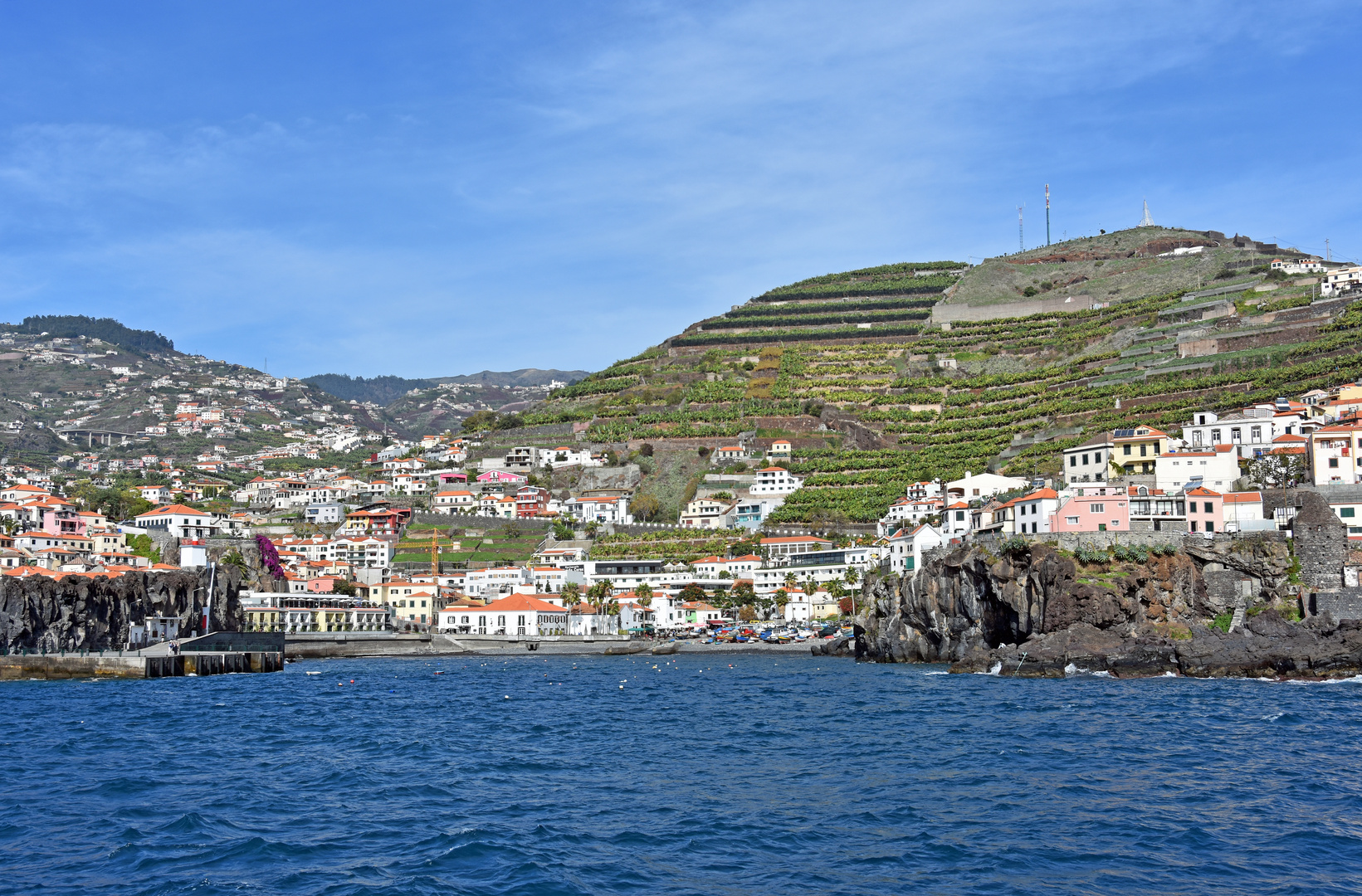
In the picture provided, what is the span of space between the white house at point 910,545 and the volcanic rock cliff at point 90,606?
45.6 meters

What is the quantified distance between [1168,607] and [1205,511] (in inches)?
287

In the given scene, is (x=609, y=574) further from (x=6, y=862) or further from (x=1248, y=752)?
(x=6, y=862)

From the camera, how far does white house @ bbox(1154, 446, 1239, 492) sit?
212 feet

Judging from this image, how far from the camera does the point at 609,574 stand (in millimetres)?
100375

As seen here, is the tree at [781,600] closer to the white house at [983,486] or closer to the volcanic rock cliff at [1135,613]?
the white house at [983,486]

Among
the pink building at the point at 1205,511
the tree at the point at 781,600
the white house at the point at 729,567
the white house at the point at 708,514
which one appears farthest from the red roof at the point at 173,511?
the pink building at the point at 1205,511

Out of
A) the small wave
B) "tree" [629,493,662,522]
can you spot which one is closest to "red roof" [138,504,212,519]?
"tree" [629,493,662,522]

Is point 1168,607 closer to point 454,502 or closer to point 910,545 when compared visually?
point 910,545

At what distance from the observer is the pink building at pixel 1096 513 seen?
57.7 meters

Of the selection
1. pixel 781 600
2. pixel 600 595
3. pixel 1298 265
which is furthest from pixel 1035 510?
pixel 1298 265

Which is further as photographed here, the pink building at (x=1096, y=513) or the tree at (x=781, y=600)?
the tree at (x=781, y=600)

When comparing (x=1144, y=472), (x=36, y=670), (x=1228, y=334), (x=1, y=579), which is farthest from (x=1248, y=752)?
(x=1228, y=334)

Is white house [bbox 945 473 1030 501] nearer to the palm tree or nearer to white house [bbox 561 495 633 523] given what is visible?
the palm tree

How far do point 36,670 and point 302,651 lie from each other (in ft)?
81.0
